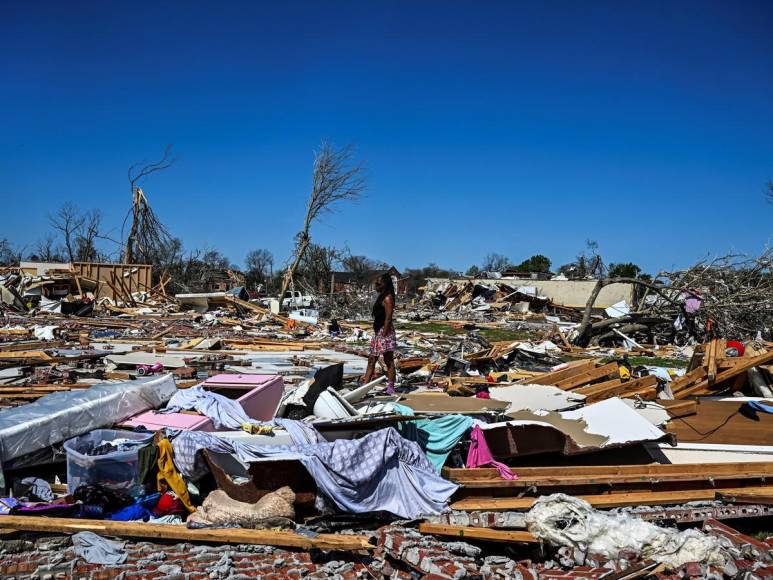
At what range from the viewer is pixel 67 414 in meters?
4.71

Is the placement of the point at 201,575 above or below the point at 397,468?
below

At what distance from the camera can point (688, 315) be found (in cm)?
1602

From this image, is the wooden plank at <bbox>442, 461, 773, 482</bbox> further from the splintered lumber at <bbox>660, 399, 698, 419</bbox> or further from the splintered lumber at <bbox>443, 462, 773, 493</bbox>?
the splintered lumber at <bbox>660, 399, 698, 419</bbox>

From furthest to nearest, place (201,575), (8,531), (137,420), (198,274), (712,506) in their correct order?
1. (198,274)
2. (137,420)
3. (712,506)
4. (8,531)
5. (201,575)

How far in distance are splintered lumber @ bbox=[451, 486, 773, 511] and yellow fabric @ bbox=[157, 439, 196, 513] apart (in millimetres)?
1953

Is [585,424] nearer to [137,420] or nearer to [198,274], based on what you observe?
[137,420]

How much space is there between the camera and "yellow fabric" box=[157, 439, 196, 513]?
4289 mm

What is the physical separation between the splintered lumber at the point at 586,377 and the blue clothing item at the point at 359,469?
11.2ft

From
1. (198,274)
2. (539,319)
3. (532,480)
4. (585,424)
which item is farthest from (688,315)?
(198,274)

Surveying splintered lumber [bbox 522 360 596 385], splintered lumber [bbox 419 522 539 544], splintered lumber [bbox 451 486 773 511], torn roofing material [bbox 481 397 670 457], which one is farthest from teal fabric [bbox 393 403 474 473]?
splintered lumber [bbox 522 360 596 385]

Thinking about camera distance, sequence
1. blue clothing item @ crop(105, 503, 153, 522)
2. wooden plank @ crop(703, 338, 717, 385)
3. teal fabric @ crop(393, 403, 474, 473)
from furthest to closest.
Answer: wooden plank @ crop(703, 338, 717, 385), teal fabric @ crop(393, 403, 474, 473), blue clothing item @ crop(105, 503, 153, 522)

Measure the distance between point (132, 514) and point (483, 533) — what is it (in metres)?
2.39

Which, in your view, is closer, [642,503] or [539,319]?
[642,503]

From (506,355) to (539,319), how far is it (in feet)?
52.6
